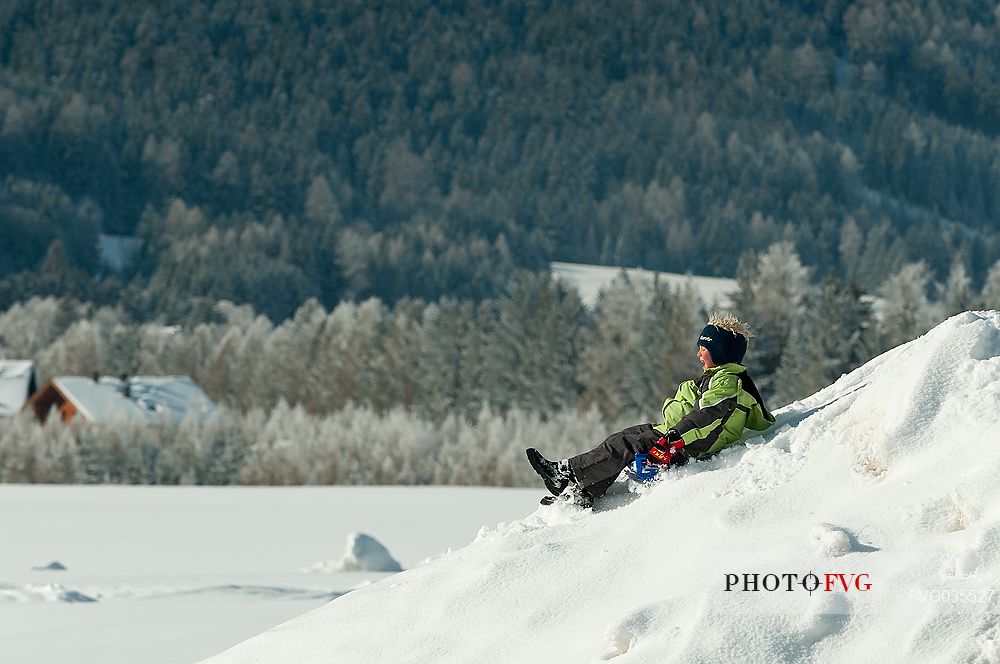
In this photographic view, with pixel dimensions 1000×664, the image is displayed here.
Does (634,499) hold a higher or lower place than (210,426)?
higher

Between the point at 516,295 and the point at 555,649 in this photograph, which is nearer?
the point at 555,649

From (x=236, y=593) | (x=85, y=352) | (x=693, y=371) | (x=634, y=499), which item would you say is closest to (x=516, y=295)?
(x=693, y=371)

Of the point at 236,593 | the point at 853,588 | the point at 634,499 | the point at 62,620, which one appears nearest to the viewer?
the point at 853,588

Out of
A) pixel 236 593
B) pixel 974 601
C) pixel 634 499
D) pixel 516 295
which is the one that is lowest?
pixel 516 295

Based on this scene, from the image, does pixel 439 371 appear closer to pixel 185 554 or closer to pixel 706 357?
pixel 185 554

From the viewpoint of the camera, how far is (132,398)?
9388cm

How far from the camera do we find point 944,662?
6.76 meters

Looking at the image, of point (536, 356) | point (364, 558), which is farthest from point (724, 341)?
point (536, 356)

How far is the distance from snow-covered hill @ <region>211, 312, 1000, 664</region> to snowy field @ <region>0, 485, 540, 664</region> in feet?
11.9

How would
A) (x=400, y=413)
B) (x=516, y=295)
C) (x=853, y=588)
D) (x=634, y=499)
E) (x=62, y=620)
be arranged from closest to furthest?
(x=853, y=588) → (x=634, y=499) → (x=62, y=620) → (x=400, y=413) → (x=516, y=295)

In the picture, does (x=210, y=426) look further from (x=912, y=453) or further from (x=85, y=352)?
(x=912, y=453)

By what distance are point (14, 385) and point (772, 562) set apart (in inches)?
4151

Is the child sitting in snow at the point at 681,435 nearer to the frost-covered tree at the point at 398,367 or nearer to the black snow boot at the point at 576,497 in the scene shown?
the black snow boot at the point at 576,497

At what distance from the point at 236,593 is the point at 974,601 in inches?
447
